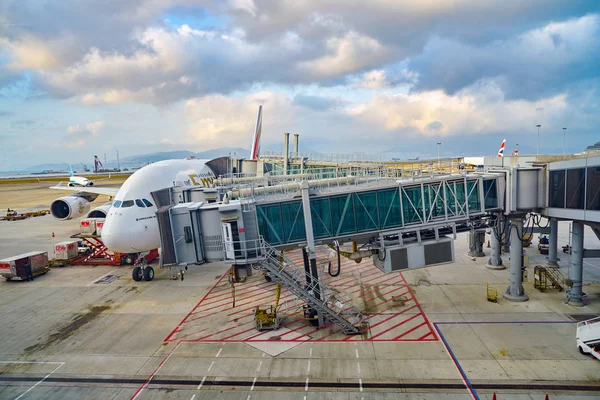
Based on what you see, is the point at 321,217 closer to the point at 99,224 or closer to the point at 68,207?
the point at 99,224

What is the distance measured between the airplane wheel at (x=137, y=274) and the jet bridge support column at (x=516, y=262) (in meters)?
28.7

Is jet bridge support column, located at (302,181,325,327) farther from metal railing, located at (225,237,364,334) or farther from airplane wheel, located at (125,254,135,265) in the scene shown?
airplane wheel, located at (125,254,135,265)

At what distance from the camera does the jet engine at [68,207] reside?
46625 mm

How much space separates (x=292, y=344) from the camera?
65.7 ft

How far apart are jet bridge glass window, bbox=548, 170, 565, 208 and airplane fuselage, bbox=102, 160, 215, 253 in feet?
94.2

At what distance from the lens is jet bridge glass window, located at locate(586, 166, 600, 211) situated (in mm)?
20469

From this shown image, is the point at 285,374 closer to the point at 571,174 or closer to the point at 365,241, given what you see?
the point at 365,241

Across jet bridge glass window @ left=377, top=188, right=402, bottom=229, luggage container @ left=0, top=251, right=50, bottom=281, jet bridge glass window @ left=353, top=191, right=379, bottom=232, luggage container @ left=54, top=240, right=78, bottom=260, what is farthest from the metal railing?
luggage container @ left=54, top=240, right=78, bottom=260

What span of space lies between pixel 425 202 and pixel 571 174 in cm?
873

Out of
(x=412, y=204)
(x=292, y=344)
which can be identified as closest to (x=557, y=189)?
(x=412, y=204)

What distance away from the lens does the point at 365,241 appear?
2377cm

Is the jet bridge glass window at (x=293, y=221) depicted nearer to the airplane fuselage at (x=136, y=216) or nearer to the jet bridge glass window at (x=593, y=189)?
the airplane fuselage at (x=136, y=216)

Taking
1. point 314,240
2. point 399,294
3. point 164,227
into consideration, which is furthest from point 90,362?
point 399,294

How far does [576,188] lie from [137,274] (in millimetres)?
32894
